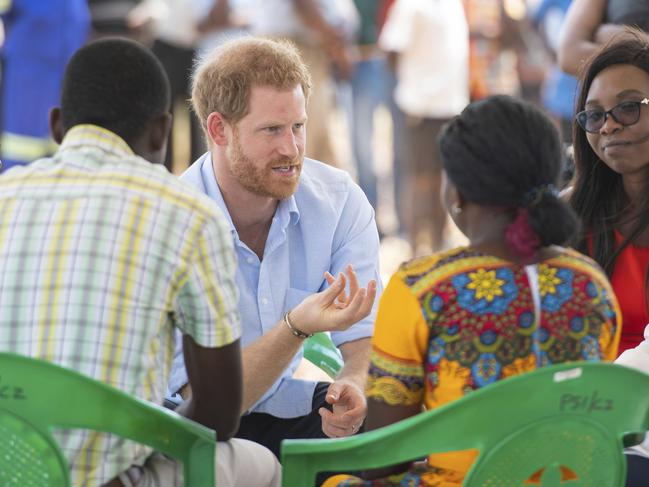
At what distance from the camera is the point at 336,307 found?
3.00 metres

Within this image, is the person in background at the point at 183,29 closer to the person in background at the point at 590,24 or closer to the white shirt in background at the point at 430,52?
the white shirt in background at the point at 430,52

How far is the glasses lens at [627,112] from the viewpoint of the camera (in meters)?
3.28

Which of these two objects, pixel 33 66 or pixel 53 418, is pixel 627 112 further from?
pixel 33 66

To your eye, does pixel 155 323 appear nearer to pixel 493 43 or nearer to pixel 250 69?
pixel 250 69

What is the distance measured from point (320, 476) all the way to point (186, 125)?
643cm

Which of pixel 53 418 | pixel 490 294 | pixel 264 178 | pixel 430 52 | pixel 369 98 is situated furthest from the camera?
pixel 369 98

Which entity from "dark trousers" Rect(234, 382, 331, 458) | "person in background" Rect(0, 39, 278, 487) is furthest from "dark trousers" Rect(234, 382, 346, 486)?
"person in background" Rect(0, 39, 278, 487)

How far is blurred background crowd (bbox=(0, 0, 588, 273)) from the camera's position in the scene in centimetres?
709

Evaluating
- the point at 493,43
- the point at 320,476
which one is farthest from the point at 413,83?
the point at 320,476

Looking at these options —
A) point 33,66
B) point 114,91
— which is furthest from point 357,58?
point 114,91

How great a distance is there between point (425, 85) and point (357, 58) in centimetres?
67

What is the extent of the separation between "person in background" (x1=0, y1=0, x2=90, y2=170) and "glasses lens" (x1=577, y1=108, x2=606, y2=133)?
4.34 meters

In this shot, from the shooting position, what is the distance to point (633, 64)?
3303 mm

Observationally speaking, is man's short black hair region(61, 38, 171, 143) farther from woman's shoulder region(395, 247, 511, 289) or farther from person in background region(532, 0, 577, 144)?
person in background region(532, 0, 577, 144)
